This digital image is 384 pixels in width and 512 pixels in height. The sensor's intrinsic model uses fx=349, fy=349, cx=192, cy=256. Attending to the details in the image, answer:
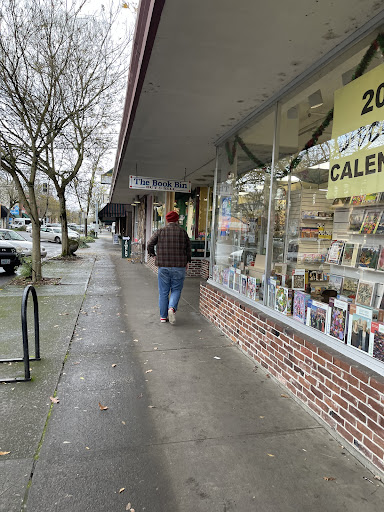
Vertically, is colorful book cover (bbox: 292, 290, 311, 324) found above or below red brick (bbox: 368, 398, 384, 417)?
above

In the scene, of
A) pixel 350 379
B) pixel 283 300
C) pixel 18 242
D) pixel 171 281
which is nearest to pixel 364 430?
pixel 350 379

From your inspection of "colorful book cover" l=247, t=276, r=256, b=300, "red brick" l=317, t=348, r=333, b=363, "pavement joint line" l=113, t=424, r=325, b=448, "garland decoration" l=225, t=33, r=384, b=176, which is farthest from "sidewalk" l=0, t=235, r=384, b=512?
"garland decoration" l=225, t=33, r=384, b=176

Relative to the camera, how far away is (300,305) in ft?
12.0

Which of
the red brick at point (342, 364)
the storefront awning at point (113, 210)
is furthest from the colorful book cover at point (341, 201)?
the storefront awning at point (113, 210)

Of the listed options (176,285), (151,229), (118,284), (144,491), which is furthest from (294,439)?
(151,229)

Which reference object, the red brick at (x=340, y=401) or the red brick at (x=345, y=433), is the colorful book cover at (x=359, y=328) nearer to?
the red brick at (x=340, y=401)

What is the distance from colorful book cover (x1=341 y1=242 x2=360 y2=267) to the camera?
11.6 feet

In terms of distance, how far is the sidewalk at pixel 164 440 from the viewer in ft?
7.09

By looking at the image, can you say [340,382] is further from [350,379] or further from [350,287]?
[350,287]

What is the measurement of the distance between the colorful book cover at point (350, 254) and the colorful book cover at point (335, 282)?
0.56ft

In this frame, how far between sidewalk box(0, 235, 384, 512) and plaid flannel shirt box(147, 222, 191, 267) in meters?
1.37

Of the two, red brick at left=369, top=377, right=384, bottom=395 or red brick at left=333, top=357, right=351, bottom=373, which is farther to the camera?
red brick at left=333, top=357, right=351, bottom=373

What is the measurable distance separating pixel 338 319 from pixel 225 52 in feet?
8.56

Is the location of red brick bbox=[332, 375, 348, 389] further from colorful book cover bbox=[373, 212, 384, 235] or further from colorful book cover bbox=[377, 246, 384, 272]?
colorful book cover bbox=[373, 212, 384, 235]
